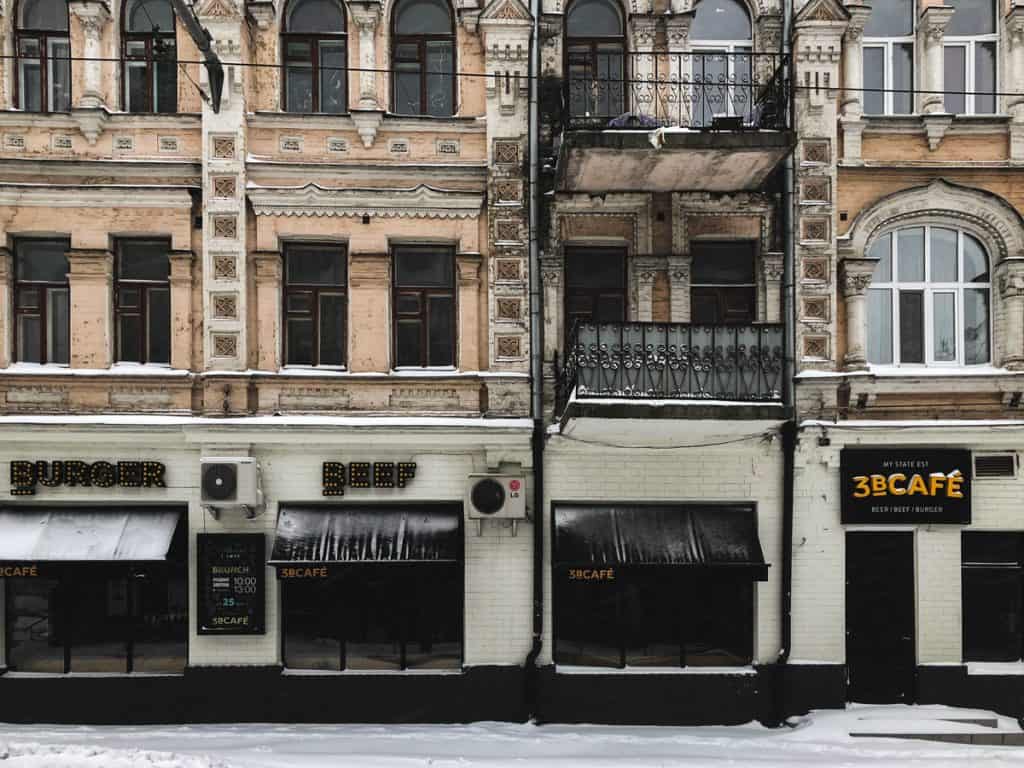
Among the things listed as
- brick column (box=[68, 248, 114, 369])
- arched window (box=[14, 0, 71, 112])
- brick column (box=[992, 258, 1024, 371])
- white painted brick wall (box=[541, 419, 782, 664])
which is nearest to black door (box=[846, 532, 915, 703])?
white painted brick wall (box=[541, 419, 782, 664])

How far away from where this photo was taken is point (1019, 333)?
8789 millimetres

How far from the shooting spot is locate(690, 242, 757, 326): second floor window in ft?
29.9

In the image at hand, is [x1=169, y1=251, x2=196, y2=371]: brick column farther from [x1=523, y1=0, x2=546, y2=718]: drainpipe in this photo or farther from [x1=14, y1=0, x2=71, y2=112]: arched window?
[x1=523, y1=0, x2=546, y2=718]: drainpipe

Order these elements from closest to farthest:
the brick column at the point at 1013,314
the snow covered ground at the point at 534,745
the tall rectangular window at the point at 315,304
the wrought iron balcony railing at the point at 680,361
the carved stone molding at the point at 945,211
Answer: the snow covered ground at the point at 534,745, the wrought iron balcony railing at the point at 680,361, the brick column at the point at 1013,314, the carved stone molding at the point at 945,211, the tall rectangular window at the point at 315,304

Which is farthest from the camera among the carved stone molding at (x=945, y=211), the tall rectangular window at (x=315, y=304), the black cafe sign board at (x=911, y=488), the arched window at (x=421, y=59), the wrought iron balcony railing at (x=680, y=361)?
the arched window at (x=421, y=59)

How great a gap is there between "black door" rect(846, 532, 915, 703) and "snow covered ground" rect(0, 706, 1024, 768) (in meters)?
0.30

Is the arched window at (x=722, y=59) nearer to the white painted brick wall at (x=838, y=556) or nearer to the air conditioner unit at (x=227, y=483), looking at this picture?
the white painted brick wall at (x=838, y=556)

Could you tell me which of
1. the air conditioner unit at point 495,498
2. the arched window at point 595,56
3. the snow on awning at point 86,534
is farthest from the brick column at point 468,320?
the snow on awning at point 86,534

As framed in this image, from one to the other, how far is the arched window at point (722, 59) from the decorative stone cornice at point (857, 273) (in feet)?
6.96

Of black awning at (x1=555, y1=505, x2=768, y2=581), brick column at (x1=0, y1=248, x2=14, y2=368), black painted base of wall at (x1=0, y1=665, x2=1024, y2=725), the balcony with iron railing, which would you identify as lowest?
black painted base of wall at (x1=0, y1=665, x2=1024, y2=725)

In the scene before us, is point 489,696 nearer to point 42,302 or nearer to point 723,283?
point 723,283

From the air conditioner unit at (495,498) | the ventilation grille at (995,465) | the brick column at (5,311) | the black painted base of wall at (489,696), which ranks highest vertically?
the brick column at (5,311)

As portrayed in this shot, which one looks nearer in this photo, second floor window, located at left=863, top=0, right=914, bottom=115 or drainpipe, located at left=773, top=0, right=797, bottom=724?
drainpipe, located at left=773, top=0, right=797, bottom=724

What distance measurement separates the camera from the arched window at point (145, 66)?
353 inches
